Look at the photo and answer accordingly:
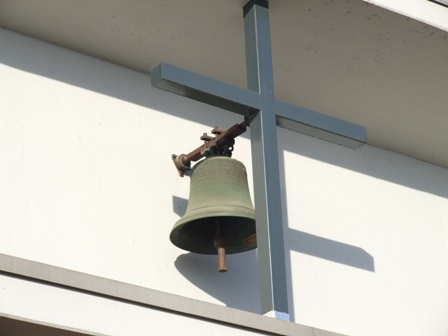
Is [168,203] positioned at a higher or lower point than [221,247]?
higher

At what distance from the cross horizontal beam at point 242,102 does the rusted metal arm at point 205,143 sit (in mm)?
74

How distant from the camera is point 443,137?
877 cm

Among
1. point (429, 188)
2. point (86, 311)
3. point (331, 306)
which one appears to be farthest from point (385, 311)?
point (86, 311)

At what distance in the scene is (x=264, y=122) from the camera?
7.33 m

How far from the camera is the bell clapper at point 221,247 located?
7.30 meters

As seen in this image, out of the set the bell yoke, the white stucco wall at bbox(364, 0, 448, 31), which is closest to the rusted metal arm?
the bell yoke

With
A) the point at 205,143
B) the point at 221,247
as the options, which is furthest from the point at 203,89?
the point at 221,247

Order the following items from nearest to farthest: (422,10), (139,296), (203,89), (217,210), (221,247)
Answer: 1. (139,296)
2. (203,89)
3. (217,210)
4. (221,247)
5. (422,10)

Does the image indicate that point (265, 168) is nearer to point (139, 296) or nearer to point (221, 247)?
point (221, 247)

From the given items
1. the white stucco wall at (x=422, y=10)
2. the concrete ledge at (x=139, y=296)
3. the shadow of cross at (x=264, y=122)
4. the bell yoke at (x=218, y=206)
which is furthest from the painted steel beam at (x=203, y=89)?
the concrete ledge at (x=139, y=296)

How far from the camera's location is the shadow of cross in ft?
22.8

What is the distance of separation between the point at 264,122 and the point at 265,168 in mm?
277

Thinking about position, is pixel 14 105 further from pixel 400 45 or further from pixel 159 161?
pixel 400 45

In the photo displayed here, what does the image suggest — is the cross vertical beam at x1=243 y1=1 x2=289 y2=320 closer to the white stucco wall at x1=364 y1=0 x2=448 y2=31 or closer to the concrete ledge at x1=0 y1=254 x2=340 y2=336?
the concrete ledge at x1=0 y1=254 x2=340 y2=336
